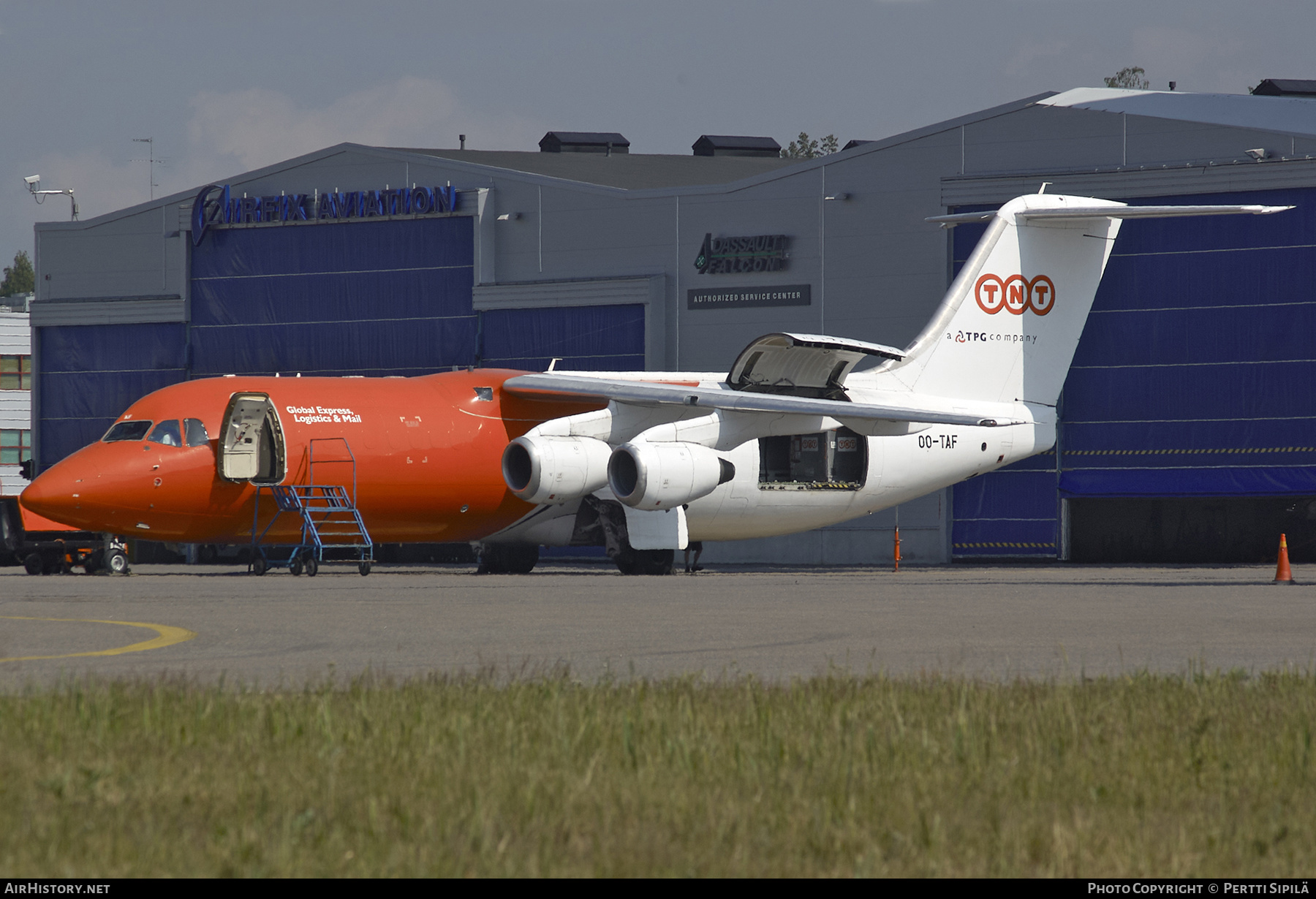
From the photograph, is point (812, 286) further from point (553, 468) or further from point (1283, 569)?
point (1283, 569)

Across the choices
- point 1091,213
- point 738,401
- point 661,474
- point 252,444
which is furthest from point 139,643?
point 1091,213

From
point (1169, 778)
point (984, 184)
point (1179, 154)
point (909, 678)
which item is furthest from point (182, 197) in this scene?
point (1169, 778)

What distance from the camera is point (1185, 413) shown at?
126 feet

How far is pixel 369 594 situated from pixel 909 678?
11.6 metres

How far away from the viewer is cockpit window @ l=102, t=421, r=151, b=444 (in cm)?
2558

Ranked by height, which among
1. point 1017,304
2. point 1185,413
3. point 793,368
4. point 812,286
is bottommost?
point 1185,413

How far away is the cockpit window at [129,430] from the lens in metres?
25.6

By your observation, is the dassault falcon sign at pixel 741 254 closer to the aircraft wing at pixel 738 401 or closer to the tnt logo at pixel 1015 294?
the tnt logo at pixel 1015 294

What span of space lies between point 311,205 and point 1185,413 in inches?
1059

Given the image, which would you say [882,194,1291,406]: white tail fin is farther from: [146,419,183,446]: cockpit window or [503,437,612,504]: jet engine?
[146,419,183,446]: cockpit window

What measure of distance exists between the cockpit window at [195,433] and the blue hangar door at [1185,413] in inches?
844

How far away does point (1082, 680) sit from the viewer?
10281mm

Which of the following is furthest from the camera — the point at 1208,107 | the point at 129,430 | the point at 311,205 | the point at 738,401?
the point at 311,205

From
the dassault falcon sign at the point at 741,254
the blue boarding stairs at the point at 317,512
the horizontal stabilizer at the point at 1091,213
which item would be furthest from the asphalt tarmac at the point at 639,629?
the dassault falcon sign at the point at 741,254
